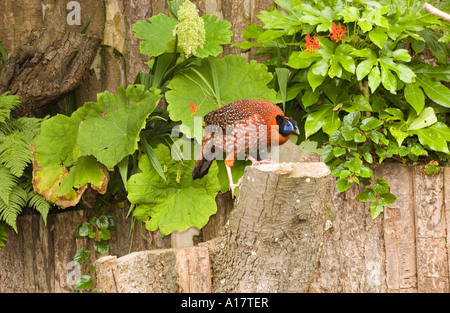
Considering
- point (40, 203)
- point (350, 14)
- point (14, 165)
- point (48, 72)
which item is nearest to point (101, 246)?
point (40, 203)

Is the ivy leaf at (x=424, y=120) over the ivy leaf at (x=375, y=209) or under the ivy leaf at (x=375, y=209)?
over

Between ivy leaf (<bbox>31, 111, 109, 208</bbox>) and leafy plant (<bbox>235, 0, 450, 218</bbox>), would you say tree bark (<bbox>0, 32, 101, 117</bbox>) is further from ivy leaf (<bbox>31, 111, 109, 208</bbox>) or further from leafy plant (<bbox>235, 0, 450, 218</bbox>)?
leafy plant (<bbox>235, 0, 450, 218</bbox>)

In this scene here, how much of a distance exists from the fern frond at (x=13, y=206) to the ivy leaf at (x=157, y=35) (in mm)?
995

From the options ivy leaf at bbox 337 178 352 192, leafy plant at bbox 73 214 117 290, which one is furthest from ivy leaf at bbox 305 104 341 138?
leafy plant at bbox 73 214 117 290

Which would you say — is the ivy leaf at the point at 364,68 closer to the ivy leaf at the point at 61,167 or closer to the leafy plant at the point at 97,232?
the ivy leaf at the point at 61,167

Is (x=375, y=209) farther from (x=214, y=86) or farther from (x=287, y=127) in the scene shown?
(x=214, y=86)

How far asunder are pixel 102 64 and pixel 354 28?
1.51m

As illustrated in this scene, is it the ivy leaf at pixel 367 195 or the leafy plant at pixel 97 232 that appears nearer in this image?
the ivy leaf at pixel 367 195

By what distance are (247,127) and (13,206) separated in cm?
136

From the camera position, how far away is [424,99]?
2.45 meters

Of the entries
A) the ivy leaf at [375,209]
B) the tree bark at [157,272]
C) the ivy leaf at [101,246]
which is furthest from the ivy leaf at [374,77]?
the ivy leaf at [101,246]

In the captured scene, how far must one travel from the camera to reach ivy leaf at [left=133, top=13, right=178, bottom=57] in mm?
2545

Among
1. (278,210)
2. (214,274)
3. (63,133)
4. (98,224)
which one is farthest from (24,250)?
(278,210)

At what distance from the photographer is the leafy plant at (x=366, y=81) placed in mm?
2342
